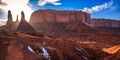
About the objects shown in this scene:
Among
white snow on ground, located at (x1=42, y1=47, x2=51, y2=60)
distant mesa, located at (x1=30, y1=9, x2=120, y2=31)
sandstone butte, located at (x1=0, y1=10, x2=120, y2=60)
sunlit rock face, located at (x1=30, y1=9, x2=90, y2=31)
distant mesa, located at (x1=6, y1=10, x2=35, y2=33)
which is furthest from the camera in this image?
sunlit rock face, located at (x1=30, y1=9, x2=90, y2=31)

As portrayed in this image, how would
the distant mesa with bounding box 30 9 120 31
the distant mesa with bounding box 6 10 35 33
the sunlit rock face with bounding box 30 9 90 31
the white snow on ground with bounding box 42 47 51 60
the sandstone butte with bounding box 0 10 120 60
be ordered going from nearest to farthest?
1. the white snow on ground with bounding box 42 47 51 60
2. the sandstone butte with bounding box 0 10 120 60
3. the distant mesa with bounding box 6 10 35 33
4. the distant mesa with bounding box 30 9 120 31
5. the sunlit rock face with bounding box 30 9 90 31

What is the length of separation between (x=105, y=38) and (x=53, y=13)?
65087 mm

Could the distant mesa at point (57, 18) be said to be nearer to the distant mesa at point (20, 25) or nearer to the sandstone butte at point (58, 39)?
the sandstone butte at point (58, 39)

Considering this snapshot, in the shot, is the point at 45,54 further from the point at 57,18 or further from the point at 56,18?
the point at 56,18

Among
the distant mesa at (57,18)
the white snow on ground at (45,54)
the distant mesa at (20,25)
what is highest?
the distant mesa at (57,18)

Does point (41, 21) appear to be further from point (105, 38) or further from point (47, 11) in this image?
point (105, 38)

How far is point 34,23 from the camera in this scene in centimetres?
18075

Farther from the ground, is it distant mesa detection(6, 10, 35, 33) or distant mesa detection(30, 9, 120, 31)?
distant mesa detection(30, 9, 120, 31)

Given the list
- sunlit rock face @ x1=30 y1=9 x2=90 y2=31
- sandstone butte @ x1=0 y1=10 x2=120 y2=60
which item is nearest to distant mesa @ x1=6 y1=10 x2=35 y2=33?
sandstone butte @ x1=0 y1=10 x2=120 y2=60

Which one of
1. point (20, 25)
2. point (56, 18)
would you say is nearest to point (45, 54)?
point (20, 25)

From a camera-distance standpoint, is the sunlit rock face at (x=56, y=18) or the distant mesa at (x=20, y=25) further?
the sunlit rock face at (x=56, y=18)

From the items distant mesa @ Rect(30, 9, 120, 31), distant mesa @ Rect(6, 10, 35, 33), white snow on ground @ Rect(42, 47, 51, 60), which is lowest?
white snow on ground @ Rect(42, 47, 51, 60)

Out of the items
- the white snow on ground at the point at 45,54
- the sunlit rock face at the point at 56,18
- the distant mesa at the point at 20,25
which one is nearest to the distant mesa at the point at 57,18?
the sunlit rock face at the point at 56,18

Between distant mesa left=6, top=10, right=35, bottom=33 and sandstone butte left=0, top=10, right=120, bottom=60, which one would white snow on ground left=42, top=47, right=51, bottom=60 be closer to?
sandstone butte left=0, top=10, right=120, bottom=60
